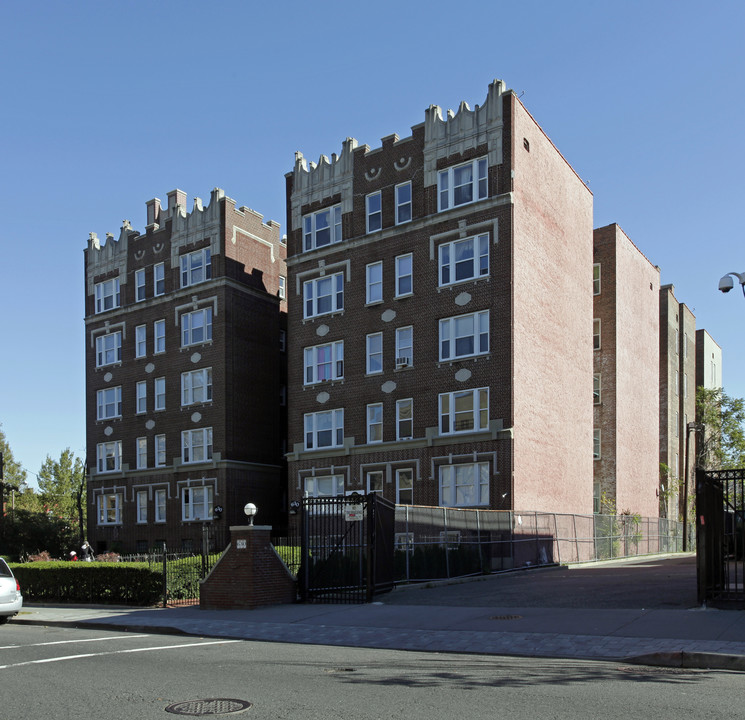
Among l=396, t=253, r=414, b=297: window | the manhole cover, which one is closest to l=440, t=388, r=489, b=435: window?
l=396, t=253, r=414, b=297: window

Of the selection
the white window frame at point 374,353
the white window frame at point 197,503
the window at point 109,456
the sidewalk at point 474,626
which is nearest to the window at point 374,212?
the white window frame at point 374,353

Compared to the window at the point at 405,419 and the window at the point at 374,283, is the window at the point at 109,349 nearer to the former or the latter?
the window at the point at 374,283

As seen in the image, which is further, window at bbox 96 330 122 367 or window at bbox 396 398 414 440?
window at bbox 96 330 122 367

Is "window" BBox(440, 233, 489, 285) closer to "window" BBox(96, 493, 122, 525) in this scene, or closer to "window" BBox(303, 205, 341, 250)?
"window" BBox(303, 205, 341, 250)

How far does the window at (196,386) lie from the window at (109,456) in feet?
20.0

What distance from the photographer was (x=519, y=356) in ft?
118

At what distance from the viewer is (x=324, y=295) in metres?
42.2

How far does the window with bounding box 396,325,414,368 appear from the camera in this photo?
38531 mm

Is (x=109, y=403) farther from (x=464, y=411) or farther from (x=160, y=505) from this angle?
(x=464, y=411)

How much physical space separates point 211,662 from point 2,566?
1194 cm

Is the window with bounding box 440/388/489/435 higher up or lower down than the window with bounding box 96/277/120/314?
lower down

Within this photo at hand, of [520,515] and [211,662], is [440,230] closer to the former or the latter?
[520,515]

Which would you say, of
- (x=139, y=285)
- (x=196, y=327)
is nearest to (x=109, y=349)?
(x=139, y=285)

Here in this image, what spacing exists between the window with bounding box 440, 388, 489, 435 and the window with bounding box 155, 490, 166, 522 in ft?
59.3
